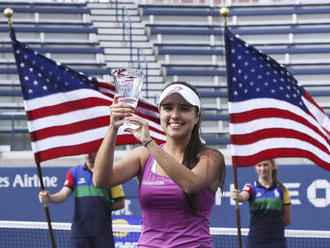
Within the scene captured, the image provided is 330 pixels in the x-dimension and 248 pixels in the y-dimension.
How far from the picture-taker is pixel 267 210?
6359mm

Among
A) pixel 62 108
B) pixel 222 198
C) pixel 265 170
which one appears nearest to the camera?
pixel 62 108

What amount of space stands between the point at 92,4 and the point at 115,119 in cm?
1266

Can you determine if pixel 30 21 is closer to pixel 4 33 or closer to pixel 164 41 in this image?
pixel 4 33

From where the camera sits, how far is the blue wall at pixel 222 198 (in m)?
8.54

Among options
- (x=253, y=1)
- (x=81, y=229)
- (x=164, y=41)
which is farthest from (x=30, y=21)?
(x=81, y=229)

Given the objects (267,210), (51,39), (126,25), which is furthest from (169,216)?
(126,25)

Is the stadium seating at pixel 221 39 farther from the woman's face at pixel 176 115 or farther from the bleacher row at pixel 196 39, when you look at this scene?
the woman's face at pixel 176 115

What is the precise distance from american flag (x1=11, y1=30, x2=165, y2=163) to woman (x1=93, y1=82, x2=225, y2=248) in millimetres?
2576

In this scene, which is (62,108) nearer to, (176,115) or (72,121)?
(72,121)

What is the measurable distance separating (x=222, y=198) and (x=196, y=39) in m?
6.77

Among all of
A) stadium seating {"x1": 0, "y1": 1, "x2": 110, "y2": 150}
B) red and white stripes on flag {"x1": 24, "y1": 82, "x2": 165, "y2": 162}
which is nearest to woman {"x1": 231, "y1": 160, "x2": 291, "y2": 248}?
red and white stripes on flag {"x1": 24, "y1": 82, "x2": 165, "y2": 162}

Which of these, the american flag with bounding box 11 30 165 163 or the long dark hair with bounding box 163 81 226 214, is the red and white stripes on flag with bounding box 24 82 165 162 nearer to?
the american flag with bounding box 11 30 165 163

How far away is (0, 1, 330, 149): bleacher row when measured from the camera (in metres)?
13.8

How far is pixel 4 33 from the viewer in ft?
46.0
